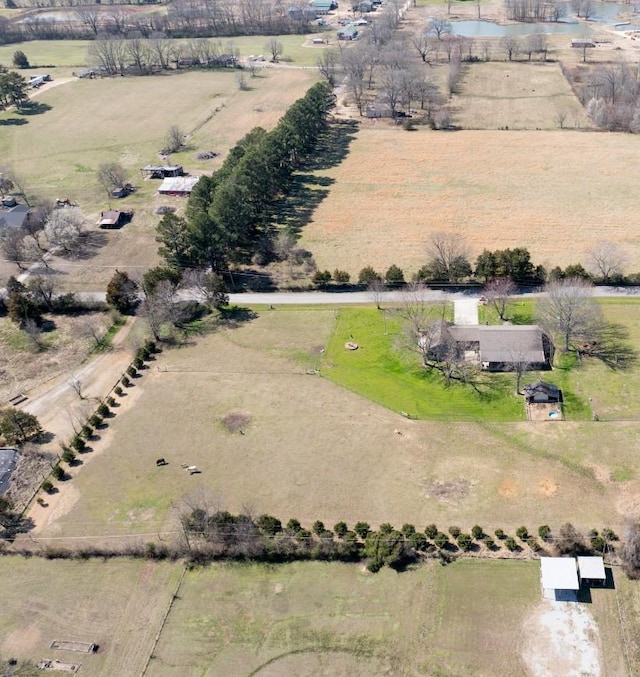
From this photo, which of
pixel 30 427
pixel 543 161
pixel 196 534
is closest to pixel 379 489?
pixel 196 534

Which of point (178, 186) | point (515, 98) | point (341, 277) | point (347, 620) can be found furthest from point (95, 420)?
point (515, 98)

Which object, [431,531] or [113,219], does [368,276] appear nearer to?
[431,531]

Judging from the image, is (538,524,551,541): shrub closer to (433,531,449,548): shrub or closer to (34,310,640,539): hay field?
(34,310,640,539): hay field

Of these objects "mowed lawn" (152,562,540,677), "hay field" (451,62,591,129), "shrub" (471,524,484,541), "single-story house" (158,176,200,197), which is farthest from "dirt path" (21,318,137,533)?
"hay field" (451,62,591,129)

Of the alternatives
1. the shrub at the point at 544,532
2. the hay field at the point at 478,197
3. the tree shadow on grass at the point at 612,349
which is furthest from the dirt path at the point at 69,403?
the tree shadow on grass at the point at 612,349

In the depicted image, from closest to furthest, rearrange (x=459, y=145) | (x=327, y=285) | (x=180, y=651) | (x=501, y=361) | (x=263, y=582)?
1. (x=180, y=651)
2. (x=263, y=582)
3. (x=501, y=361)
4. (x=327, y=285)
5. (x=459, y=145)

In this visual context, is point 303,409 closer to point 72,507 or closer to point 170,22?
point 72,507
